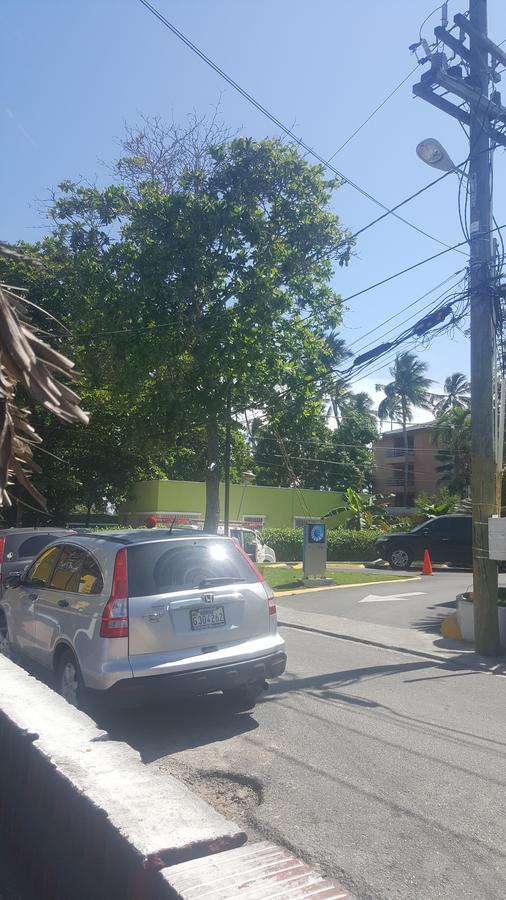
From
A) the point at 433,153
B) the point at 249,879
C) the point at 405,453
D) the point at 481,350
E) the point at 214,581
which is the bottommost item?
the point at 249,879

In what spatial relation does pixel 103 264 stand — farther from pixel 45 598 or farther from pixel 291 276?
pixel 45 598

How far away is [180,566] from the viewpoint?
6.46m

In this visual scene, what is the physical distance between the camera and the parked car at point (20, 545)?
38.1 ft

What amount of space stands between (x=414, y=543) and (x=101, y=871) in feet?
75.2

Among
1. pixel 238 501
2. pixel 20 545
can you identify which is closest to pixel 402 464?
pixel 238 501

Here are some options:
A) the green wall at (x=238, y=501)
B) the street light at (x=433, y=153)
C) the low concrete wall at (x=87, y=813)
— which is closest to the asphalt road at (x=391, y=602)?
the street light at (x=433, y=153)

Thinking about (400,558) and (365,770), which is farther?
(400,558)

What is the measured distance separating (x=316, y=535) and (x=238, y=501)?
58.4ft

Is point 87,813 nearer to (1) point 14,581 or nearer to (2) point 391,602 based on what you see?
(1) point 14,581

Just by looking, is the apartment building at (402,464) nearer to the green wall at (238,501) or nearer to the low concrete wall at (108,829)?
the green wall at (238,501)

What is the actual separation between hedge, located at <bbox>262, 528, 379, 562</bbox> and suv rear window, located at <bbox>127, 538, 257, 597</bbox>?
84.4ft

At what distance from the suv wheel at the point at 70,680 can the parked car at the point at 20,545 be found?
497cm

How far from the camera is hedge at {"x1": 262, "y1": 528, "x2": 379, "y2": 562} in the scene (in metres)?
32.6

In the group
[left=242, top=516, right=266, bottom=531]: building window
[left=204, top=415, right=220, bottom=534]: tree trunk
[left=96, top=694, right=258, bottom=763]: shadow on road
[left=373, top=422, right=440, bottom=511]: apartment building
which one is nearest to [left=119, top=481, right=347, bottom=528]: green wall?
[left=242, top=516, right=266, bottom=531]: building window
